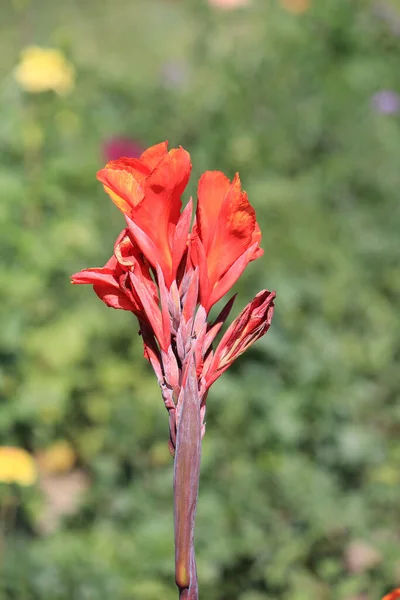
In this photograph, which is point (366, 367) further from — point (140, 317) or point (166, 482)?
point (140, 317)

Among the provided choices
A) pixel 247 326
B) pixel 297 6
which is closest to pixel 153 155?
pixel 247 326

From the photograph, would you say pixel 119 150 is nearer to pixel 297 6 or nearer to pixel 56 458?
pixel 56 458

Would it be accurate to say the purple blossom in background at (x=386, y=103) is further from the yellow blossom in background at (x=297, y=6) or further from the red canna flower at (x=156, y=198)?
the red canna flower at (x=156, y=198)

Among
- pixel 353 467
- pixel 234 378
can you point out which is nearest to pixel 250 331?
pixel 353 467

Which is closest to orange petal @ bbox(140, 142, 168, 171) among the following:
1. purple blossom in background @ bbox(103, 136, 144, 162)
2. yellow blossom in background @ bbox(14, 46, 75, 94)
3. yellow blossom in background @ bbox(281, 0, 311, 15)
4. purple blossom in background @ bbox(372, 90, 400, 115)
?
yellow blossom in background @ bbox(14, 46, 75, 94)

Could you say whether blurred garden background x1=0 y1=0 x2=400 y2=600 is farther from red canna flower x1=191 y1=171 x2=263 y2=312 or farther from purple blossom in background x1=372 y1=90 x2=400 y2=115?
red canna flower x1=191 y1=171 x2=263 y2=312

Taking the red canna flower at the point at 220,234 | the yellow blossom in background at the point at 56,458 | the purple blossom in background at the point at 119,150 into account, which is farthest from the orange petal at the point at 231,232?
the purple blossom in background at the point at 119,150
